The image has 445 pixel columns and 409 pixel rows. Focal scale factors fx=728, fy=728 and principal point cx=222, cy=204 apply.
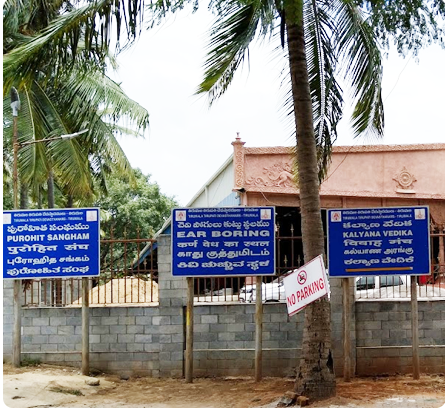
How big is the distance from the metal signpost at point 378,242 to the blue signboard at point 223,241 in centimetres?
102

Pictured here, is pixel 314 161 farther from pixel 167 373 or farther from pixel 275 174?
pixel 275 174

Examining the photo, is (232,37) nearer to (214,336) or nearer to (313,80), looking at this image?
(313,80)

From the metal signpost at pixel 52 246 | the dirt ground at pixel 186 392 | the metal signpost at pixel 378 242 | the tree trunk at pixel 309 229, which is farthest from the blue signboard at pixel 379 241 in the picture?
the metal signpost at pixel 52 246

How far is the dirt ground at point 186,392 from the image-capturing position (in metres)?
9.68

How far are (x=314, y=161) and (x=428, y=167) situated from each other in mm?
12070

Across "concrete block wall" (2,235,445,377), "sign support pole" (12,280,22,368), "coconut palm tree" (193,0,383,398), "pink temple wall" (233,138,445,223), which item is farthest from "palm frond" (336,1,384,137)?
"pink temple wall" (233,138,445,223)

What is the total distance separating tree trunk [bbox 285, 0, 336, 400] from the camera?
968cm

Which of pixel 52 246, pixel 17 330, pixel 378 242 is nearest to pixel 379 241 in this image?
pixel 378 242

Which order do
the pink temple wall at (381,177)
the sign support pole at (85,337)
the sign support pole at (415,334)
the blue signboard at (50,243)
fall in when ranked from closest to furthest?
the sign support pole at (415,334) → the sign support pole at (85,337) → the blue signboard at (50,243) → the pink temple wall at (381,177)

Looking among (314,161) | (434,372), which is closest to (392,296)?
(434,372)

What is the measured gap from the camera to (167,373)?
11844 millimetres

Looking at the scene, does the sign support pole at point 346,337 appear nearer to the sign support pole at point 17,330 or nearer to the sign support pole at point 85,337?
the sign support pole at point 85,337

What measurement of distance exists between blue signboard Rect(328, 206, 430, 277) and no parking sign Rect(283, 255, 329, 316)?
3.97 feet

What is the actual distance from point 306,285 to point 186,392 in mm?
2506
